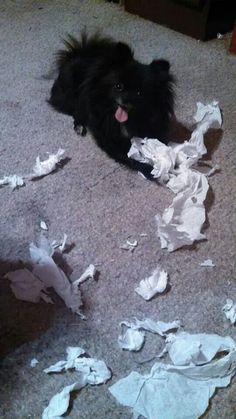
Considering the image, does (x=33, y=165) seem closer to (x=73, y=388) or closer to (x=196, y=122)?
(x=196, y=122)

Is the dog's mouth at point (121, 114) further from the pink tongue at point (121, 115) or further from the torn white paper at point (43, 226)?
the torn white paper at point (43, 226)

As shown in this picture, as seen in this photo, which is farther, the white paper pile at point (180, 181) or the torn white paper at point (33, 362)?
the white paper pile at point (180, 181)

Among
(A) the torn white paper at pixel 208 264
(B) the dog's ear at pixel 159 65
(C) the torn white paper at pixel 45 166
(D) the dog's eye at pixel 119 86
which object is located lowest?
(A) the torn white paper at pixel 208 264

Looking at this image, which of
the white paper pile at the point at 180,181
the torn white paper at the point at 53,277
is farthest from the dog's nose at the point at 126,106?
the torn white paper at the point at 53,277

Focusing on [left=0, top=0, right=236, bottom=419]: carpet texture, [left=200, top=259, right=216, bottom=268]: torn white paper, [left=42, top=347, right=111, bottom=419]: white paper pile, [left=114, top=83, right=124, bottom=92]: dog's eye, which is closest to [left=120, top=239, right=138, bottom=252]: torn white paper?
[left=0, top=0, right=236, bottom=419]: carpet texture

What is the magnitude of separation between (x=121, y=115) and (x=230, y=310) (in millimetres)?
655

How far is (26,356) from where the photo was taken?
3.23 ft

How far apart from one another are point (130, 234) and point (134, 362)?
14.6 inches

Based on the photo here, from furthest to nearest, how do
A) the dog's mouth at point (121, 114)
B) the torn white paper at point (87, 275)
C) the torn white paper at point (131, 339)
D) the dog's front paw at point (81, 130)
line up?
the dog's front paw at point (81, 130)
the dog's mouth at point (121, 114)
the torn white paper at point (87, 275)
the torn white paper at point (131, 339)

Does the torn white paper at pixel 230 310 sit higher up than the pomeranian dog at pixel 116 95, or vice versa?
the pomeranian dog at pixel 116 95

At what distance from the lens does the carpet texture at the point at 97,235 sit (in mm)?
970

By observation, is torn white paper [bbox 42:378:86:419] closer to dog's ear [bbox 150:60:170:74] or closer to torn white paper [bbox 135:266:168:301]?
torn white paper [bbox 135:266:168:301]

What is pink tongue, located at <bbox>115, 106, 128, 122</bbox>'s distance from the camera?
137cm

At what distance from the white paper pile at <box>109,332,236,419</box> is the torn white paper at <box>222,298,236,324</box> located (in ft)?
0.18
